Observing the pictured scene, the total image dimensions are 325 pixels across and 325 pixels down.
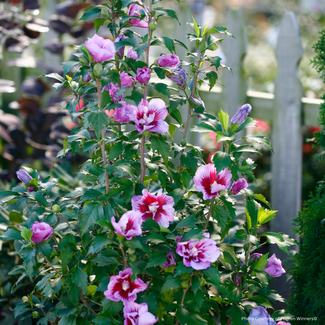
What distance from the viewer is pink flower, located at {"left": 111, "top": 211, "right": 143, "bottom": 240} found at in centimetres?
87

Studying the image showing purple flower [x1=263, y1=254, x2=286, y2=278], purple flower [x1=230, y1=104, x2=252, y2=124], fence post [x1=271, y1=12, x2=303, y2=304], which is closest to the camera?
purple flower [x1=230, y1=104, x2=252, y2=124]

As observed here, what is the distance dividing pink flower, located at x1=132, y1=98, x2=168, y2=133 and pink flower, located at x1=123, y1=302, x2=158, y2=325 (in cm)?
43

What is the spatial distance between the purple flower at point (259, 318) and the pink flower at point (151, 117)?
1.81 ft

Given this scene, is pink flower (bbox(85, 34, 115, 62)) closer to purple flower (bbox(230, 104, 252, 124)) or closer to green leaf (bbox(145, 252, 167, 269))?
purple flower (bbox(230, 104, 252, 124))

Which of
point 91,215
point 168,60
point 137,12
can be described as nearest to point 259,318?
point 91,215

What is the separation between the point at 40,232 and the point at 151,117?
1.46ft

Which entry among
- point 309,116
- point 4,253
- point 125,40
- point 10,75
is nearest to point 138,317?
point 125,40

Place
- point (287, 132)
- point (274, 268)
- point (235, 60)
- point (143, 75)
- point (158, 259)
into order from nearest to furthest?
1. point (158, 259)
2. point (143, 75)
3. point (274, 268)
4. point (287, 132)
5. point (235, 60)

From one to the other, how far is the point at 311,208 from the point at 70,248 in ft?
Answer: 2.70

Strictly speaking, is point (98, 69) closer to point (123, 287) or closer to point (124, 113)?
point (124, 113)

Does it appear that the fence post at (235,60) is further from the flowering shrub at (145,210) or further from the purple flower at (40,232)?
the purple flower at (40,232)

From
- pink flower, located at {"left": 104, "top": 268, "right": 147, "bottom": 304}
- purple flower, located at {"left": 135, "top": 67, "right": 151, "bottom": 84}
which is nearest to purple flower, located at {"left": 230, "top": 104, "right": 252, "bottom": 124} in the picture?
purple flower, located at {"left": 135, "top": 67, "right": 151, "bottom": 84}

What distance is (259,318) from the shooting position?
1.00 metres

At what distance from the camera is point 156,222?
0.95 meters
